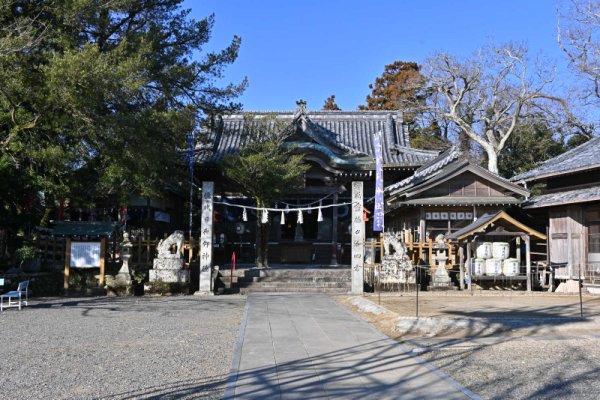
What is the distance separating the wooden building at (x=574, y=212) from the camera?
53.0 ft

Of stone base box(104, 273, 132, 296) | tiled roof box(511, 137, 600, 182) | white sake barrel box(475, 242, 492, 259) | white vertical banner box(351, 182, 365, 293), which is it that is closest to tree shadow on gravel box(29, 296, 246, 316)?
stone base box(104, 273, 132, 296)

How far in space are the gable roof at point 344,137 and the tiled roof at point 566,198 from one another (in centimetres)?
500

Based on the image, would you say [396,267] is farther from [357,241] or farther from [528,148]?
[528,148]

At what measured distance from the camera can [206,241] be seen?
53.4 ft

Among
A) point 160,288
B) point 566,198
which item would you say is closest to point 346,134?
point 566,198

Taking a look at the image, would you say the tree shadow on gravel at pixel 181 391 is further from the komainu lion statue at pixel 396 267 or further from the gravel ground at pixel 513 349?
the komainu lion statue at pixel 396 267

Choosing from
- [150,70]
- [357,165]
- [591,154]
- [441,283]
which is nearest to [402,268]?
[441,283]

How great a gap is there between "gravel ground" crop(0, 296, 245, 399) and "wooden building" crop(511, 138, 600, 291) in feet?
36.5

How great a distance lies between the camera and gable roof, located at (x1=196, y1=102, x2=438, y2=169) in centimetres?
2155

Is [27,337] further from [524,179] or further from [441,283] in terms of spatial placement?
[524,179]

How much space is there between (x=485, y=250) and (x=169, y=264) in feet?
33.6

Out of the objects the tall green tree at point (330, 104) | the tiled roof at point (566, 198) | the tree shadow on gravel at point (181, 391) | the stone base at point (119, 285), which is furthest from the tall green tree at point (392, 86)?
the tree shadow on gravel at point (181, 391)

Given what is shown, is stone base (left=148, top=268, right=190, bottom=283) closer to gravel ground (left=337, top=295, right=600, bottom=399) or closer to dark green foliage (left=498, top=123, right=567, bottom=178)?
gravel ground (left=337, top=295, right=600, bottom=399)

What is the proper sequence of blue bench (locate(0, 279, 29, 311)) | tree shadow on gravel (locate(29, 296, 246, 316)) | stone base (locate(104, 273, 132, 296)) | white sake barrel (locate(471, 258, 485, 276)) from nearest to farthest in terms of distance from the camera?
blue bench (locate(0, 279, 29, 311)), tree shadow on gravel (locate(29, 296, 246, 316)), stone base (locate(104, 273, 132, 296)), white sake barrel (locate(471, 258, 485, 276))
